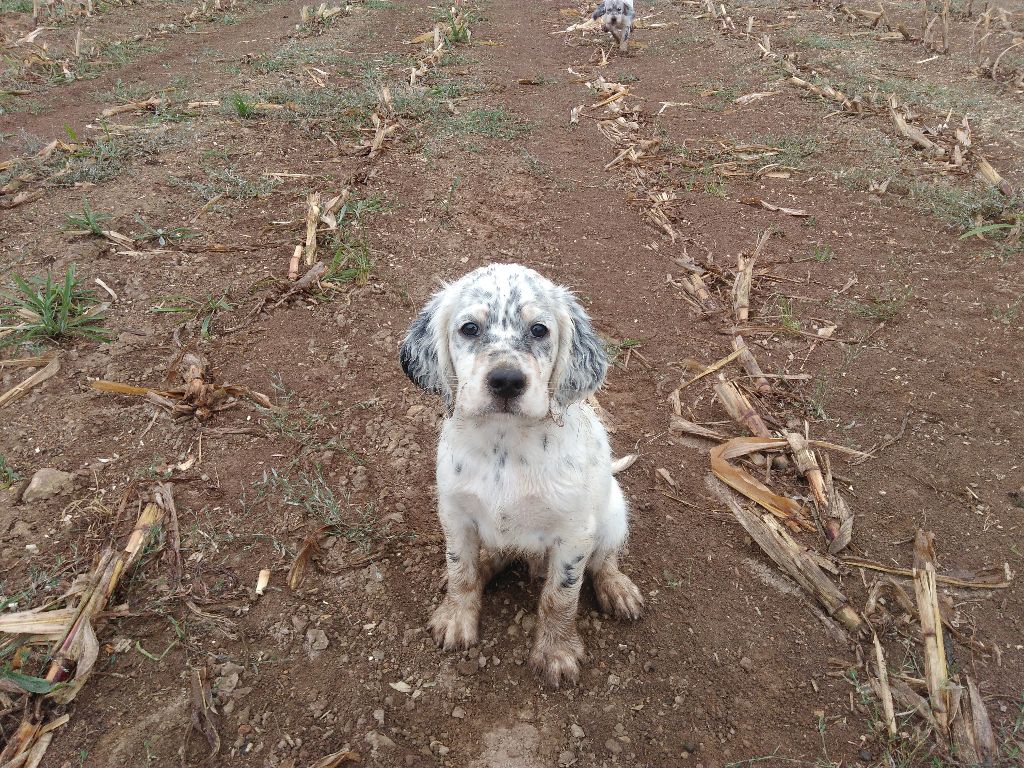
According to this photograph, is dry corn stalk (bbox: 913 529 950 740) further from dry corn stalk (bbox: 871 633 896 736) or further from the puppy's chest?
the puppy's chest

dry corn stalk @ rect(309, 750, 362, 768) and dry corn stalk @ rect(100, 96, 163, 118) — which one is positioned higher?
dry corn stalk @ rect(100, 96, 163, 118)

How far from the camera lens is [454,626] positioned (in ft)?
10.5

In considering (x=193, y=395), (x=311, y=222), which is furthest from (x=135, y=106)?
(x=193, y=395)

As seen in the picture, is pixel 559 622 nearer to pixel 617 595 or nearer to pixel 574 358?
pixel 617 595

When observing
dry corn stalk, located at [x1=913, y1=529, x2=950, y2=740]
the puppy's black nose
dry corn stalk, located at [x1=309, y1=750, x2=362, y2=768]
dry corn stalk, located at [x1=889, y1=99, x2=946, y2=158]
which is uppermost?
the puppy's black nose

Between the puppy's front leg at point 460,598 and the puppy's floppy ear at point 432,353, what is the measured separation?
76 centimetres

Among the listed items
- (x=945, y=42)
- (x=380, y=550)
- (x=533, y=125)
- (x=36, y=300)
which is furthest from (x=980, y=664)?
(x=945, y=42)

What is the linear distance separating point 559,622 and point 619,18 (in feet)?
46.5

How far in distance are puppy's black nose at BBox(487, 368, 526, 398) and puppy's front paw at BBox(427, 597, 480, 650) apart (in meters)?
1.37

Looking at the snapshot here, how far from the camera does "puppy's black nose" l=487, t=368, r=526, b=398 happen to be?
254cm

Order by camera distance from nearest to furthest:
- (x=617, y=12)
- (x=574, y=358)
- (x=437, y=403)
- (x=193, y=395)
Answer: (x=574, y=358)
(x=193, y=395)
(x=437, y=403)
(x=617, y=12)

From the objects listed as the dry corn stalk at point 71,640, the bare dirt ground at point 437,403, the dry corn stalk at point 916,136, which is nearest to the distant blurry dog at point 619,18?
the bare dirt ground at point 437,403

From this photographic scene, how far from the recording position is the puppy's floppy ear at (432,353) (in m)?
3.04

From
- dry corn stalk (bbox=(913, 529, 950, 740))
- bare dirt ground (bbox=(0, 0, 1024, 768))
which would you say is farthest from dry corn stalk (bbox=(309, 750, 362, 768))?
dry corn stalk (bbox=(913, 529, 950, 740))
